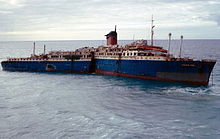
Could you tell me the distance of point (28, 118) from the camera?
127ft

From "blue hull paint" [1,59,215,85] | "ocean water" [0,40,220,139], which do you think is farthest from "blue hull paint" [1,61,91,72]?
"ocean water" [0,40,220,139]

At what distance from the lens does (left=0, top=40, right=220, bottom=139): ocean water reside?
110 feet

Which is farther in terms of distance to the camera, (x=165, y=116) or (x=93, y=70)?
(x=93, y=70)

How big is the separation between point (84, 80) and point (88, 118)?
1368 inches

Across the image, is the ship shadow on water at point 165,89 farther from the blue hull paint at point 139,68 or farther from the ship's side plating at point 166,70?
the blue hull paint at point 139,68

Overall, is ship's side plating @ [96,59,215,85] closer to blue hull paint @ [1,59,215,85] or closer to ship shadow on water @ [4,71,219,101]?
blue hull paint @ [1,59,215,85]

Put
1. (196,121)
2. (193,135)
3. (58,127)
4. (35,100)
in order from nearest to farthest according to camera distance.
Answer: (193,135), (58,127), (196,121), (35,100)

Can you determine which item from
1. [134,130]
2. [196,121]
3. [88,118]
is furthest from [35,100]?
[196,121]

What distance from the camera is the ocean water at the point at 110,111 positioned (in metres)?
33.4

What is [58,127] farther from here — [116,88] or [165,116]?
[116,88]

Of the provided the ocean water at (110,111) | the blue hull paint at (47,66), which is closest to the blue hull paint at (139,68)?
the blue hull paint at (47,66)

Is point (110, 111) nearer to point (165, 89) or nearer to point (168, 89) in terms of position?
point (165, 89)

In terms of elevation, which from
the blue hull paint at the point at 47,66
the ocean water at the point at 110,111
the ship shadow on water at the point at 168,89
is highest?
the blue hull paint at the point at 47,66

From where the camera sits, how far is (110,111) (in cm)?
4222
